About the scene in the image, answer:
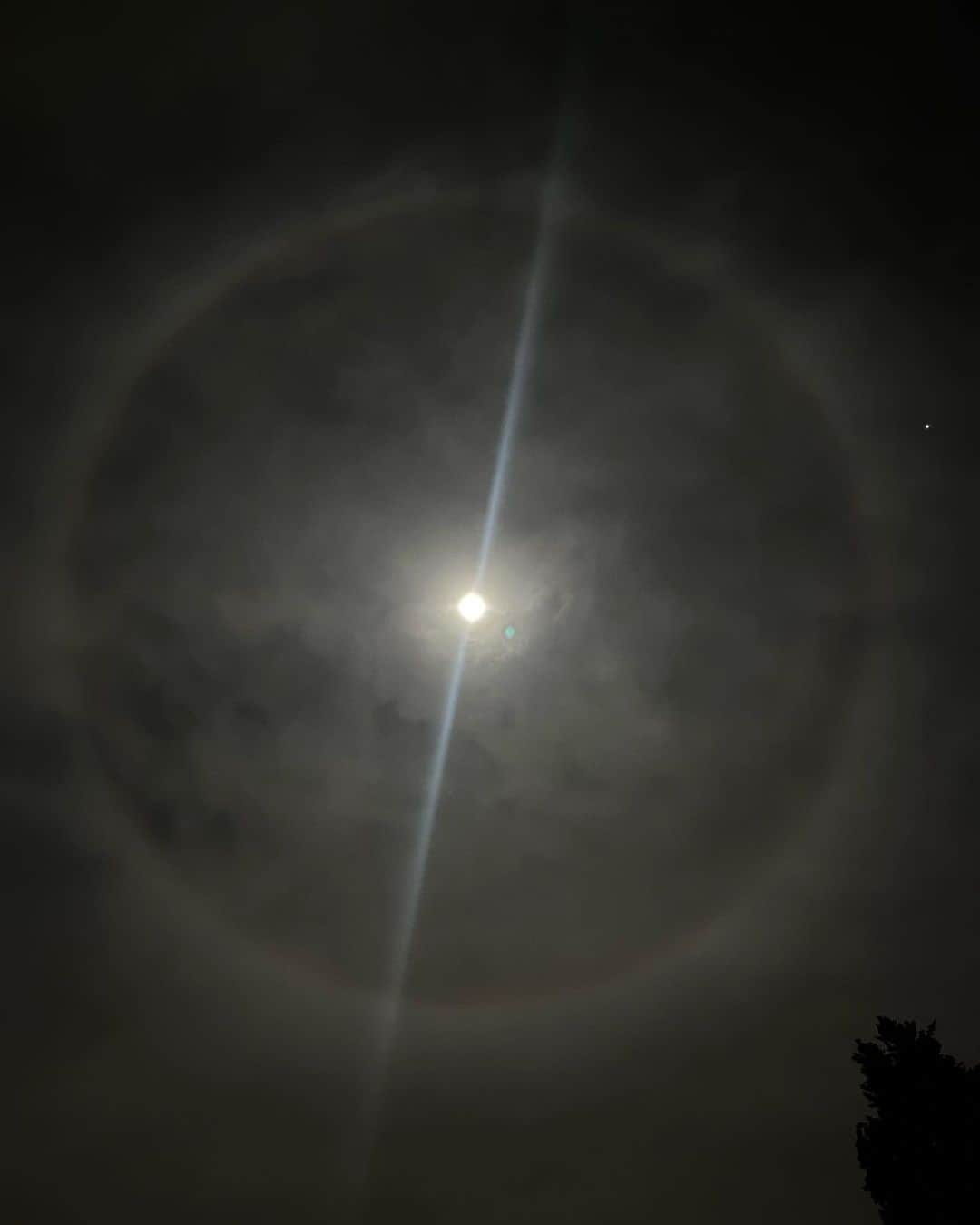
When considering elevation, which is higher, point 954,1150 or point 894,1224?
point 954,1150

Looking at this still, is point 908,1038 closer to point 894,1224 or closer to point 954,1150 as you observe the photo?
point 954,1150

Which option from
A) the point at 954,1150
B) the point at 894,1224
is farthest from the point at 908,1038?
the point at 894,1224

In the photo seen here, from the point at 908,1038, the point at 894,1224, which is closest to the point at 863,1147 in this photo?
the point at 894,1224

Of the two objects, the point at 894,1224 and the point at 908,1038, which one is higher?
the point at 908,1038

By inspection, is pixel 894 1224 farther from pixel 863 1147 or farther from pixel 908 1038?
pixel 908 1038

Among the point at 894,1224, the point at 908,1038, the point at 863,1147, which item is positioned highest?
the point at 908,1038

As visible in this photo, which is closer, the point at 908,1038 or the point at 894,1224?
the point at 894,1224
